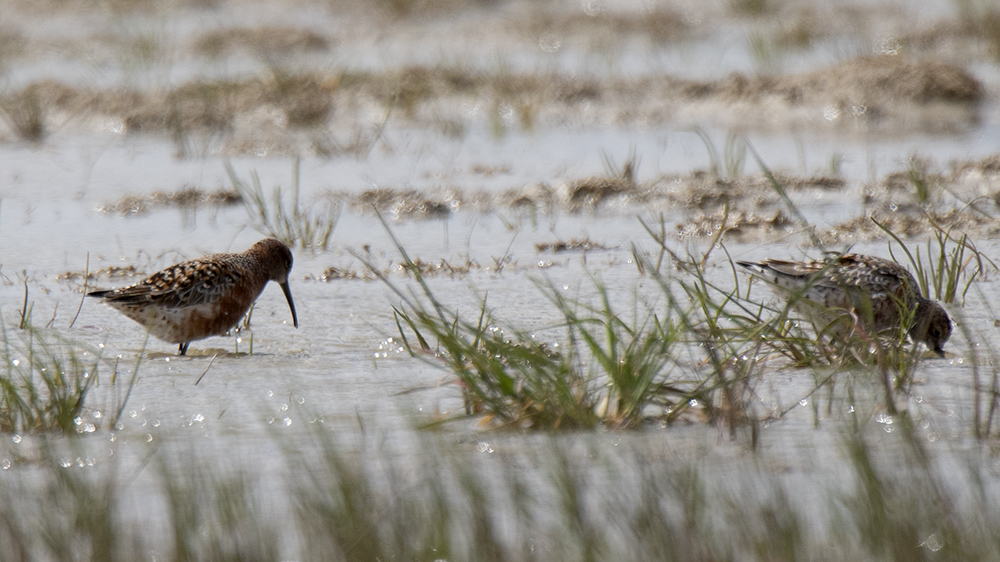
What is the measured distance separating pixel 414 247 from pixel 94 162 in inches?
157

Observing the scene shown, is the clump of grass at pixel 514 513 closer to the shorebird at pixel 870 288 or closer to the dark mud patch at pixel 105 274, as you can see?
the shorebird at pixel 870 288

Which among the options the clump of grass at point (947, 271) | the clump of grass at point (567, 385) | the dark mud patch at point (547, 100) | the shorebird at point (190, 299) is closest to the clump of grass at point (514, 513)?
the clump of grass at point (567, 385)

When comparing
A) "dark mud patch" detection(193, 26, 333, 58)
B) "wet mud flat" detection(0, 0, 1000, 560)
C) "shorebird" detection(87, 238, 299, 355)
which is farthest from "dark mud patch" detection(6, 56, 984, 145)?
"shorebird" detection(87, 238, 299, 355)

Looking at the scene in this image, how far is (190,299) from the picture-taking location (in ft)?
17.6

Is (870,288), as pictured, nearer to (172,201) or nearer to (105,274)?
(105,274)

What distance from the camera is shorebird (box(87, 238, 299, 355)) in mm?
5348

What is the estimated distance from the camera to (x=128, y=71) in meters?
12.6

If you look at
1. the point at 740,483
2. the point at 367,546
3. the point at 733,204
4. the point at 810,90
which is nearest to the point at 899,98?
the point at 810,90

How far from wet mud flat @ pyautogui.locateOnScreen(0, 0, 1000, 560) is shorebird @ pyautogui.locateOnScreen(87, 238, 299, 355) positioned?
17 centimetres

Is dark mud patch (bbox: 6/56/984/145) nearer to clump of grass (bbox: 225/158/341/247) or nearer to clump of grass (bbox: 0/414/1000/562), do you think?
clump of grass (bbox: 225/158/341/247)

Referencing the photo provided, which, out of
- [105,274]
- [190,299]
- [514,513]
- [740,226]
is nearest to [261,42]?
[105,274]

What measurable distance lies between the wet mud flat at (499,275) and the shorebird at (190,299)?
171 mm

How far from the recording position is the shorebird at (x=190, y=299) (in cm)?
535

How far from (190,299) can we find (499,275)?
5.94 feet
